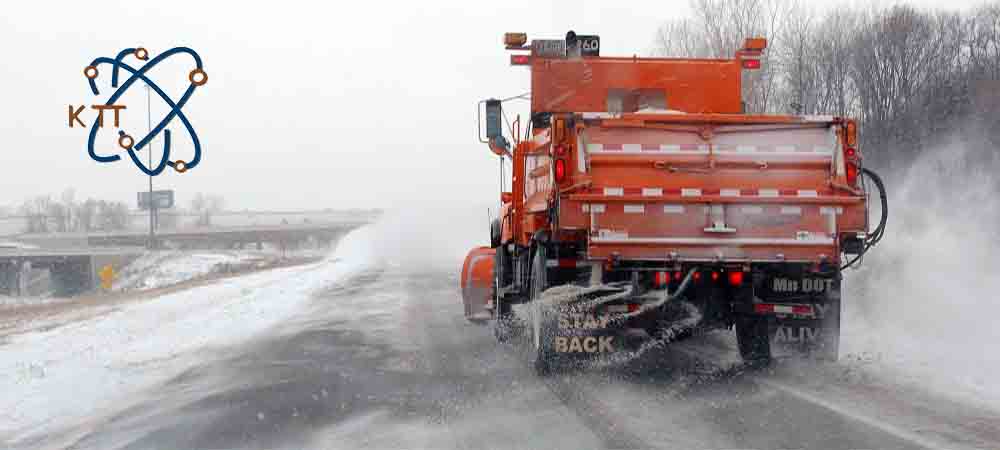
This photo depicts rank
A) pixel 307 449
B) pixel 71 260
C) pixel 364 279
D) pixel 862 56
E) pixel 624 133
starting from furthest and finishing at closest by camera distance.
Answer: pixel 71 260 → pixel 862 56 → pixel 364 279 → pixel 624 133 → pixel 307 449

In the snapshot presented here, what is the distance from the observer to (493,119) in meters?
11.8

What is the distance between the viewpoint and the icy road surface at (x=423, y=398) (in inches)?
269

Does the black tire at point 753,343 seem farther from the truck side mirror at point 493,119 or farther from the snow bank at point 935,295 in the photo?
the truck side mirror at point 493,119

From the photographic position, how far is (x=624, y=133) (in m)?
8.73

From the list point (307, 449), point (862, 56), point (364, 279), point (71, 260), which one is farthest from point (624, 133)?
point (71, 260)

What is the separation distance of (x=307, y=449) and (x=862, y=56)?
128 feet

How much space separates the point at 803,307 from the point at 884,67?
36.4m

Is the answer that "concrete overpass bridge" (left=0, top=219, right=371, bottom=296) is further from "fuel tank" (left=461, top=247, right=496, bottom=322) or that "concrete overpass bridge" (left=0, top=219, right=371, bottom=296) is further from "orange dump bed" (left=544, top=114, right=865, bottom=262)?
"orange dump bed" (left=544, top=114, right=865, bottom=262)

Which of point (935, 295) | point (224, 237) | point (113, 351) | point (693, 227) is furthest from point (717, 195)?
point (224, 237)

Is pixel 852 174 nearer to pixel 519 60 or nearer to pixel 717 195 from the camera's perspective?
pixel 717 195

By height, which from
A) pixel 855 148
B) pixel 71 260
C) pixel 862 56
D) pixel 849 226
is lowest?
pixel 71 260

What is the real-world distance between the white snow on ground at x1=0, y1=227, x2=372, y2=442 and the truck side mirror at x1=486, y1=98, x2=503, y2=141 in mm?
4384

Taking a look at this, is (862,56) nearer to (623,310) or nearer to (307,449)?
(623,310)

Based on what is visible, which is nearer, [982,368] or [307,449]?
[307,449]
